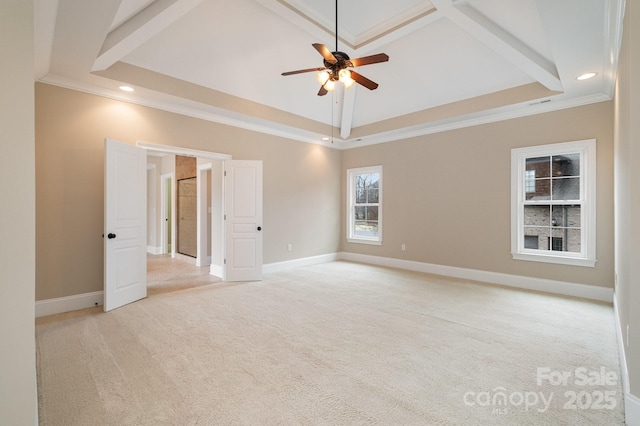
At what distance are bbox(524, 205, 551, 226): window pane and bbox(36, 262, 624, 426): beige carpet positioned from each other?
1248 mm

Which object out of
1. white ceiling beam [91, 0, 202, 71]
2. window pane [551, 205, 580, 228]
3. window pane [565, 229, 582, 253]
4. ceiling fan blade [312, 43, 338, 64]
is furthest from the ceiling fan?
window pane [565, 229, 582, 253]

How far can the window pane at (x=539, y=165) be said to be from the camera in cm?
472

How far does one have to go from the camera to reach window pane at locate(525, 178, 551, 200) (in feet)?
15.5

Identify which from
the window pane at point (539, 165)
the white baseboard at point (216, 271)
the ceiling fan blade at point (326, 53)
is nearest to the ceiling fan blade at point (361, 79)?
the ceiling fan blade at point (326, 53)

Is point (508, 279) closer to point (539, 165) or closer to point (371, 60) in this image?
point (539, 165)

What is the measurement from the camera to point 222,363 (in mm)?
2502

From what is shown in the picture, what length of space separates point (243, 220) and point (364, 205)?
3.18m

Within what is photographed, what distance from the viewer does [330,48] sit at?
14.7ft

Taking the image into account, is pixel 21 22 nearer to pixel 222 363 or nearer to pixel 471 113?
pixel 222 363

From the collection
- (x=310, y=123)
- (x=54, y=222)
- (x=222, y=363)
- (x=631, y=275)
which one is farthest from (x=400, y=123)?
(x=54, y=222)

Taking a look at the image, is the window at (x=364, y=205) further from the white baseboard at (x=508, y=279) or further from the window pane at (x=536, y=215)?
the window pane at (x=536, y=215)

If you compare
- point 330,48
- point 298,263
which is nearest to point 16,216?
point 330,48

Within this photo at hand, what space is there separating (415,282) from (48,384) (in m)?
4.80

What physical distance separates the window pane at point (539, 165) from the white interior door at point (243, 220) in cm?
469
